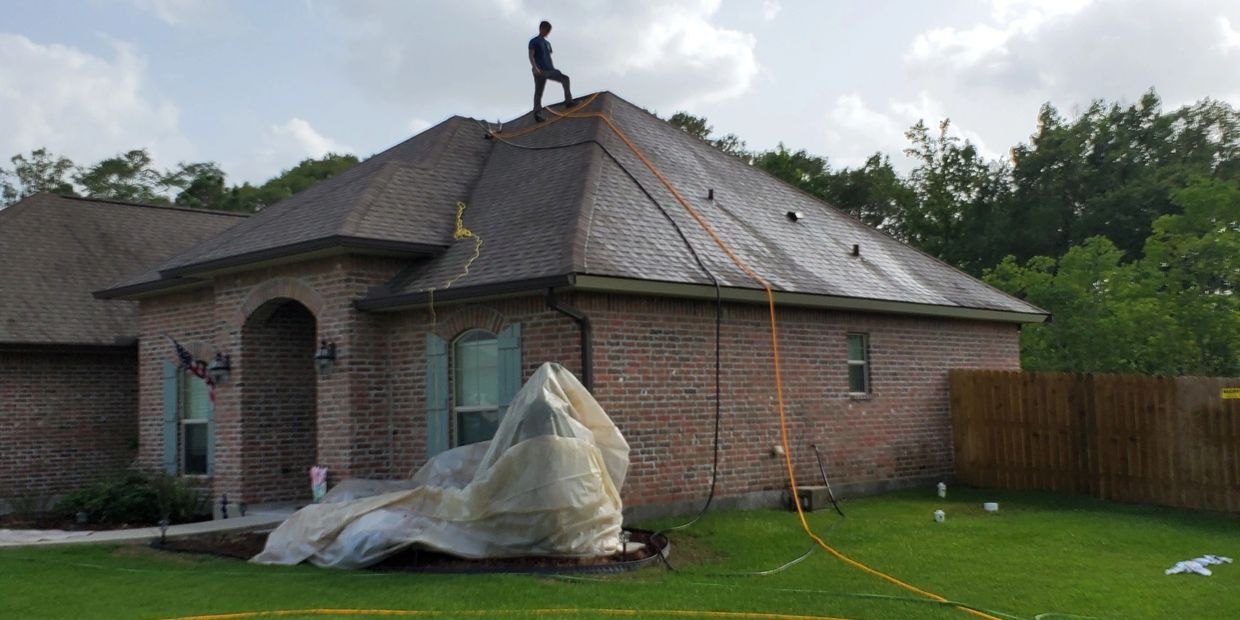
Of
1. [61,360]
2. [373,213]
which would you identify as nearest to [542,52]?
[373,213]

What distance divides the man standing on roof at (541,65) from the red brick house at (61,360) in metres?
7.69

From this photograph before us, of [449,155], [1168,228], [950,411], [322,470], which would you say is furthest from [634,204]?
[1168,228]

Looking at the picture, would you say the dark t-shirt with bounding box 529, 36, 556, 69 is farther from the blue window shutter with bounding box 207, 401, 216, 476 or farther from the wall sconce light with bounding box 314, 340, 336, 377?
the blue window shutter with bounding box 207, 401, 216, 476

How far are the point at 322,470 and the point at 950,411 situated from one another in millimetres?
9185

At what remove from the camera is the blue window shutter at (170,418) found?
1572 centimetres

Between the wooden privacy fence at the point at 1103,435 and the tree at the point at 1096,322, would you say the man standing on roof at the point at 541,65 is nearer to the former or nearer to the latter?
the wooden privacy fence at the point at 1103,435

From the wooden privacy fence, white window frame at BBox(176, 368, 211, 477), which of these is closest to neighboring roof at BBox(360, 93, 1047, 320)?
the wooden privacy fence

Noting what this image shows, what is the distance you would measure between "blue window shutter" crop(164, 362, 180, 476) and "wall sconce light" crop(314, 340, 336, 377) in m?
4.16

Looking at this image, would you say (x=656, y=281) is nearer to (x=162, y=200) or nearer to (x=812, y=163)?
(x=812, y=163)

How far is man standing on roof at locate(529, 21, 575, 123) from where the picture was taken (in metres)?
15.9

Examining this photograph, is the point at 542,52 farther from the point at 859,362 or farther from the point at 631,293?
the point at 859,362

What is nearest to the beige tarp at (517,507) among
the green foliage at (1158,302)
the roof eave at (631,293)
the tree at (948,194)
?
the roof eave at (631,293)

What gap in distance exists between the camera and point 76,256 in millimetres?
19016

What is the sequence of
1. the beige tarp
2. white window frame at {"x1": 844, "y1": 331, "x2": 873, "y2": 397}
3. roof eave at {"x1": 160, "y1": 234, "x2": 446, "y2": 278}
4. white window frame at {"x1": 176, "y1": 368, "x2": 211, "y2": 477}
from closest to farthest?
the beige tarp
roof eave at {"x1": 160, "y1": 234, "x2": 446, "y2": 278}
white window frame at {"x1": 844, "y1": 331, "x2": 873, "y2": 397}
white window frame at {"x1": 176, "y1": 368, "x2": 211, "y2": 477}
